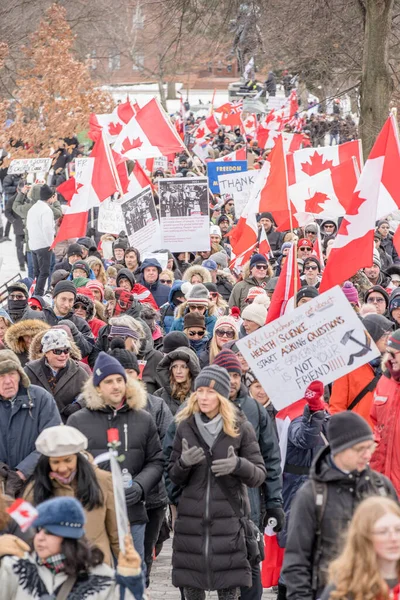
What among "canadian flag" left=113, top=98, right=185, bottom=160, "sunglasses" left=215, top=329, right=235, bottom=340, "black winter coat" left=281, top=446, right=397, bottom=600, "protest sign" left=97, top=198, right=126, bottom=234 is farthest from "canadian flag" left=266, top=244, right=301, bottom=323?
"protest sign" left=97, top=198, right=126, bottom=234

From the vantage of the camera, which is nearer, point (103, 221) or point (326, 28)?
point (103, 221)

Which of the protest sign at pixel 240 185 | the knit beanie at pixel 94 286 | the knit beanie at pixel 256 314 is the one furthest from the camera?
the protest sign at pixel 240 185

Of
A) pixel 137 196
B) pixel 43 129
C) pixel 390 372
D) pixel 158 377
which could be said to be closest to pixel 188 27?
pixel 137 196

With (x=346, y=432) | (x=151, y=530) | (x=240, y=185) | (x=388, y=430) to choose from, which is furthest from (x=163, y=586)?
(x=240, y=185)

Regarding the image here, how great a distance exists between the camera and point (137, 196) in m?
14.6

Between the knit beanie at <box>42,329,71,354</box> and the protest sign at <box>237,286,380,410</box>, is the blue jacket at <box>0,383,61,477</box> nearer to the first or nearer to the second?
the knit beanie at <box>42,329,71,354</box>

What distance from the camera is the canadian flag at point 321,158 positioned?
562 inches

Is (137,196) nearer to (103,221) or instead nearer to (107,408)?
(103,221)

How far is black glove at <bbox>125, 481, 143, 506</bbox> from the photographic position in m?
6.31

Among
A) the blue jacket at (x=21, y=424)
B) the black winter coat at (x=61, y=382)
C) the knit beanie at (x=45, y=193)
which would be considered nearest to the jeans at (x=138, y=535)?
the blue jacket at (x=21, y=424)

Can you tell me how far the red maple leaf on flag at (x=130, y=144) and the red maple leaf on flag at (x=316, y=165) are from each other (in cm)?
258

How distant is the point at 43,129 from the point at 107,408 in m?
22.5

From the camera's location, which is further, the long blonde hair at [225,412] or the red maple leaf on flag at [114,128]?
the red maple leaf on flag at [114,128]

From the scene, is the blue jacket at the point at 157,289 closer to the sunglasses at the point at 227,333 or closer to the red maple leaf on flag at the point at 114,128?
the sunglasses at the point at 227,333
